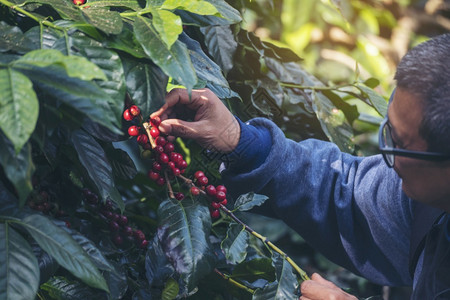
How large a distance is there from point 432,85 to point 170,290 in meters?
0.59

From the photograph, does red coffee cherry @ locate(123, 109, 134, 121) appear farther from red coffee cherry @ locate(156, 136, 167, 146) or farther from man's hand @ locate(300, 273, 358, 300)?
man's hand @ locate(300, 273, 358, 300)

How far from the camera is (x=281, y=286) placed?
1.02 metres

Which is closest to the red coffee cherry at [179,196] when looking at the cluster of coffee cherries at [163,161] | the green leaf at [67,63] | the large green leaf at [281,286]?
the cluster of coffee cherries at [163,161]

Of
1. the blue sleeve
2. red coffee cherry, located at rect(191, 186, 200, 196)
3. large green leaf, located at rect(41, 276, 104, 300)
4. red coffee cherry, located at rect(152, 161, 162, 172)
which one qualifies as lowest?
Answer: the blue sleeve

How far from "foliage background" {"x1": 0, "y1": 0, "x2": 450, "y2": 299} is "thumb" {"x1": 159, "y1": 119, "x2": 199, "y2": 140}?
69 millimetres

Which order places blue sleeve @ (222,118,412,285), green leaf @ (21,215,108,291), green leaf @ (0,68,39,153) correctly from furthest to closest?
blue sleeve @ (222,118,412,285) → green leaf @ (21,215,108,291) → green leaf @ (0,68,39,153)

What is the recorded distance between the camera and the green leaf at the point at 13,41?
2.58 ft

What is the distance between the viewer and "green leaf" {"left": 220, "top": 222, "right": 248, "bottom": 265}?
996 millimetres

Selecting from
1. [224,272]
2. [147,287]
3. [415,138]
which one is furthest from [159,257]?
[415,138]

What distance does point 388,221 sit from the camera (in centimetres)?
139

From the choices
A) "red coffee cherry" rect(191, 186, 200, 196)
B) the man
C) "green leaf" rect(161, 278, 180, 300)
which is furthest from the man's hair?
"green leaf" rect(161, 278, 180, 300)

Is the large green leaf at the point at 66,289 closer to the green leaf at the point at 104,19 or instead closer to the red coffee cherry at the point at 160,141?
the red coffee cherry at the point at 160,141

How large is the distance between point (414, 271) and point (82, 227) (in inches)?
29.2

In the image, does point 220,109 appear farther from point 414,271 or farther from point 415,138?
point 414,271
